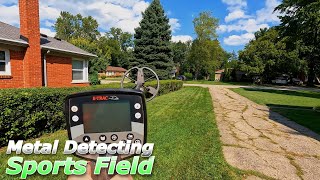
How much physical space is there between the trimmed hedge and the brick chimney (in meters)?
4.72

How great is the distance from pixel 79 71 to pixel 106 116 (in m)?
13.2

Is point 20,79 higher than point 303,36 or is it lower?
lower

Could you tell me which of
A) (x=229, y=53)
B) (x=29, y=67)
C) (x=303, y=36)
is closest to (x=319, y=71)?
(x=303, y=36)

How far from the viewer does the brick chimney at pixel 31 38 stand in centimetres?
908

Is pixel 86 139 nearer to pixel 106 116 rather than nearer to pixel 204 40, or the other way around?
pixel 106 116

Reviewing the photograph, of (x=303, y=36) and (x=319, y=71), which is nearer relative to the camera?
(x=303, y=36)

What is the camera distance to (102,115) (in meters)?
1.43

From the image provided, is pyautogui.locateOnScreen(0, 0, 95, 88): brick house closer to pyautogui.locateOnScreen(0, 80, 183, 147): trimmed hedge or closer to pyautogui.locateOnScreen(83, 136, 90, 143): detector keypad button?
pyautogui.locateOnScreen(0, 80, 183, 147): trimmed hedge

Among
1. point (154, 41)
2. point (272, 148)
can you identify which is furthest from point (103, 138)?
point (154, 41)

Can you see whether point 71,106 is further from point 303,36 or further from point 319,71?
point 319,71

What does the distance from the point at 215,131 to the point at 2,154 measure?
16.3ft

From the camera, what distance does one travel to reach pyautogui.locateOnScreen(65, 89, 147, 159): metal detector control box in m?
1.44

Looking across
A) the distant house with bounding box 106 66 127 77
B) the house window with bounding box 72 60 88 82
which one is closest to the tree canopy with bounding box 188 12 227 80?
the house window with bounding box 72 60 88 82

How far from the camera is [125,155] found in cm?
155
